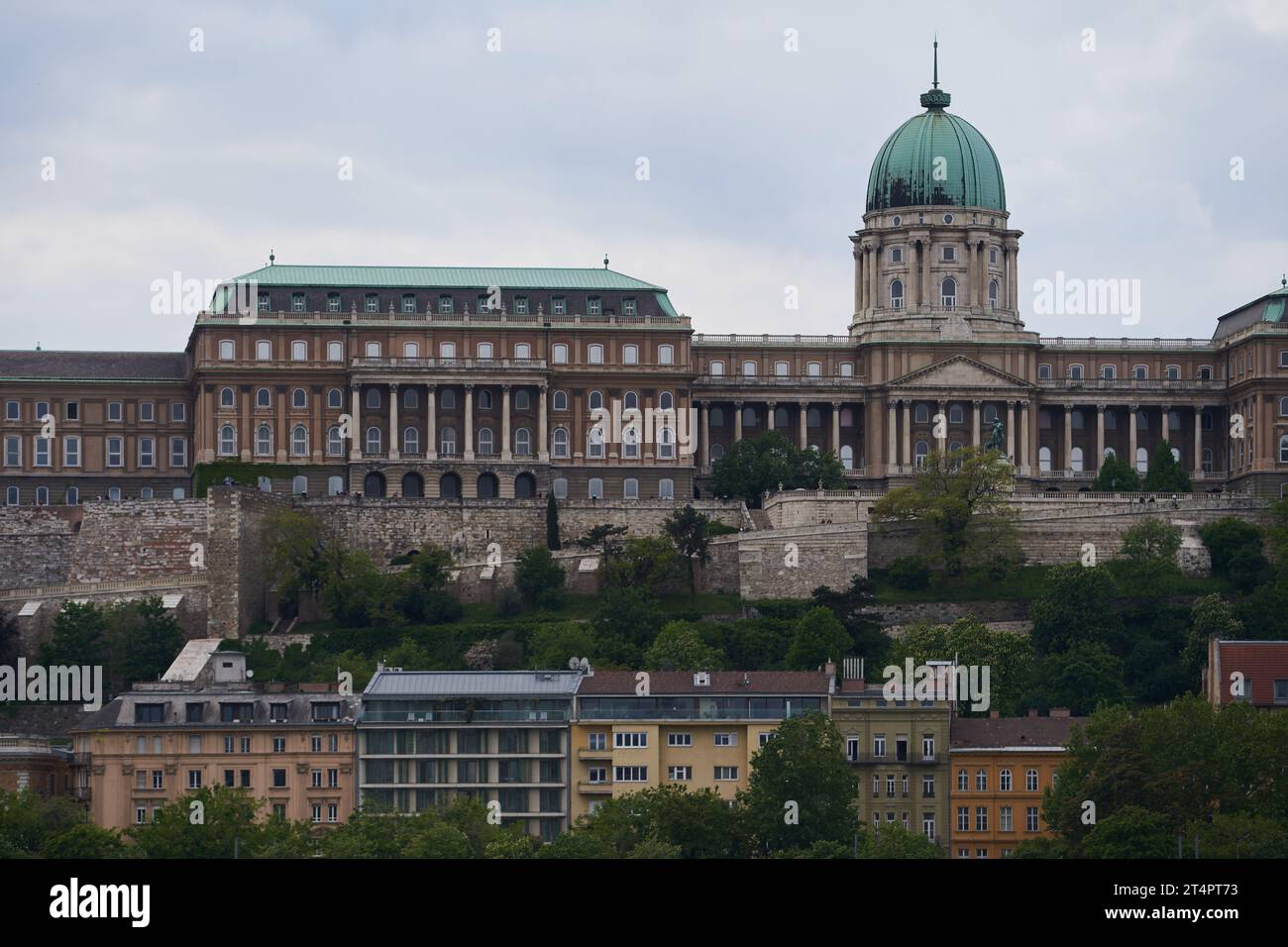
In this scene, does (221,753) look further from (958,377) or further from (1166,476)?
(958,377)

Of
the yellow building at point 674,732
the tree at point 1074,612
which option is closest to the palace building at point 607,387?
the tree at point 1074,612

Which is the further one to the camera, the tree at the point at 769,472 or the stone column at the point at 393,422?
the stone column at the point at 393,422

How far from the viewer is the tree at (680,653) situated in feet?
317

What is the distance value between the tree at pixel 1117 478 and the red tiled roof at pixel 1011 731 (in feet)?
142

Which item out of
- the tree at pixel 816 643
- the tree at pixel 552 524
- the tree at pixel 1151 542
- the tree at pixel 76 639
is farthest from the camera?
the tree at pixel 552 524

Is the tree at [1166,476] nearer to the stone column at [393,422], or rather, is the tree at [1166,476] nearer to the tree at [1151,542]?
the tree at [1151,542]

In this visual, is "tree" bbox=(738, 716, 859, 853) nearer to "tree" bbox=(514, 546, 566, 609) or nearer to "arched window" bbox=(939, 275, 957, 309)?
"tree" bbox=(514, 546, 566, 609)

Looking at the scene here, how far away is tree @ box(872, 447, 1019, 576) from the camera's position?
11488 cm

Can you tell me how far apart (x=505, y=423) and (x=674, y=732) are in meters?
47.8

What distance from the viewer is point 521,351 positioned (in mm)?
132000

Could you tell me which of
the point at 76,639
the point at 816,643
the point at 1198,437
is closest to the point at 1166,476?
the point at 1198,437

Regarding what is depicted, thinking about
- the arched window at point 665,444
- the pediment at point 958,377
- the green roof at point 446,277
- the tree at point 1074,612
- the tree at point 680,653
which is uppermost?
the green roof at point 446,277

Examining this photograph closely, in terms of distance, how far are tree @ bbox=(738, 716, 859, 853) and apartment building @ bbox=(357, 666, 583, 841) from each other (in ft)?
25.9
